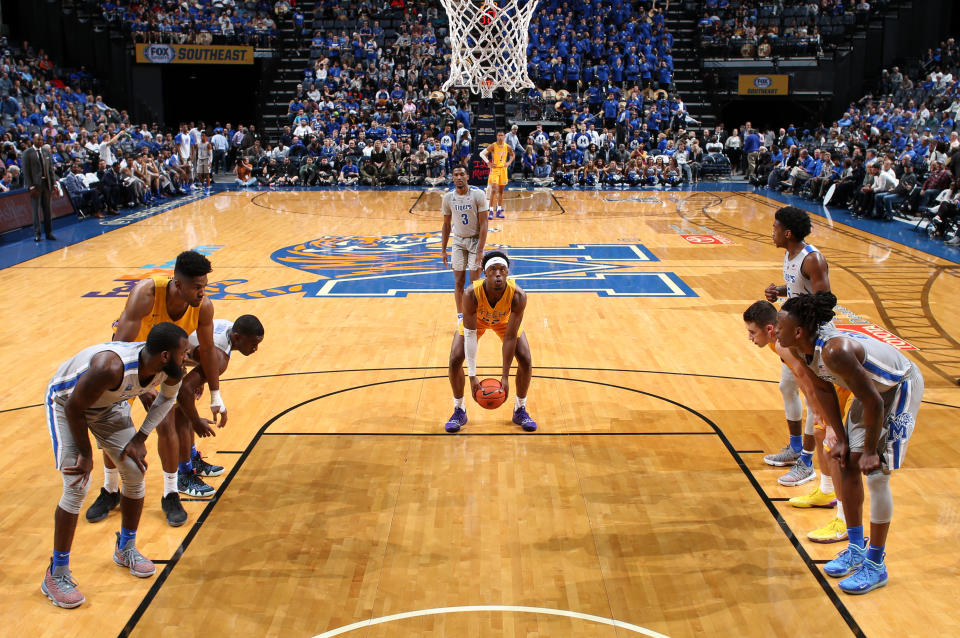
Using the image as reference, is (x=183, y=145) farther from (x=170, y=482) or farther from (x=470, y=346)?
(x=170, y=482)

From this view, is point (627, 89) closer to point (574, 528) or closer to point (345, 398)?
point (345, 398)

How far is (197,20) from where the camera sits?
95.2 feet

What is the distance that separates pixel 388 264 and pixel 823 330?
9.17 m

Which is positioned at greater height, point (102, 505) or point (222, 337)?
point (222, 337)

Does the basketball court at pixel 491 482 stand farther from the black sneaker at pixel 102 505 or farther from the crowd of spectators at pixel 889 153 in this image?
the crowd of spectators at pixel 889 153

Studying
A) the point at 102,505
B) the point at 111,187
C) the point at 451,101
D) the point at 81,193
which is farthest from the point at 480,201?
the point at 451,101

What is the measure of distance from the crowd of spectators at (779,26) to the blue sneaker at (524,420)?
82.5 feet

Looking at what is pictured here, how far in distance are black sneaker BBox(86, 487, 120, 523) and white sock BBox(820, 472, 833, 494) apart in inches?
165

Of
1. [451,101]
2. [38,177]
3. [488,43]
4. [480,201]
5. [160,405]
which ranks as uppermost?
[488,43]

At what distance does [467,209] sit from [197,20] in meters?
24.1

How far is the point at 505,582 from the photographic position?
14.6ft

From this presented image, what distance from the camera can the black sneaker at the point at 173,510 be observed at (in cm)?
503

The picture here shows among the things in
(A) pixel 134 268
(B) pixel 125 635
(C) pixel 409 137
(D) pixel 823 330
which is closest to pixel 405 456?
(B) pixel 125 635

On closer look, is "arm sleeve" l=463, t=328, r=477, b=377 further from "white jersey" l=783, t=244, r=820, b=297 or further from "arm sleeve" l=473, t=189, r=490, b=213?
"arm sleeve" l=473, t=189, r=490, b=213
